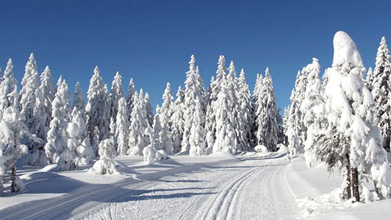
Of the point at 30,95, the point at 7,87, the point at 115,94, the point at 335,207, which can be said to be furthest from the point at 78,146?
the point at 115,94

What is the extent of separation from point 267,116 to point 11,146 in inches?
1965

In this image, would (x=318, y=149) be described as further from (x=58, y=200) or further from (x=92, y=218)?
(x=58, y=200)

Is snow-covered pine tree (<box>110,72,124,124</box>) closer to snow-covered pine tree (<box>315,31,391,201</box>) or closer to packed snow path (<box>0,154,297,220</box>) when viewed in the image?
packed snow path (<box>0,154,297,220</box>)

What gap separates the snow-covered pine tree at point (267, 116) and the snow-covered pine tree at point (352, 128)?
47.5 metres

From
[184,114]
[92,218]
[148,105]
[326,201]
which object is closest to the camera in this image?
[92,218]

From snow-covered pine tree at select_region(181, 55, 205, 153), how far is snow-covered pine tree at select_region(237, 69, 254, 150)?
799cm

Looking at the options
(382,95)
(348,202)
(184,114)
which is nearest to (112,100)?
(184,114)

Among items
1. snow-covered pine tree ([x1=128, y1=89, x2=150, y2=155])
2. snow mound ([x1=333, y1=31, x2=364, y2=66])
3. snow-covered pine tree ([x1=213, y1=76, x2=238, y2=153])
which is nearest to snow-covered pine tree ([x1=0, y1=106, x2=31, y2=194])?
snow mound ([x1=333, y1=31, x2=364, y2=66])

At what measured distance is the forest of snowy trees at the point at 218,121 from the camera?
38.2ft

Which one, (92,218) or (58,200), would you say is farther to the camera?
(58,200)

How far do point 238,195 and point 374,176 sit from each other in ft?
20.7

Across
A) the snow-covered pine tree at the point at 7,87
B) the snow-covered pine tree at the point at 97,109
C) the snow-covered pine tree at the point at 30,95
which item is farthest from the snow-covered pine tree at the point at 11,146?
the snow-covered pine tree at the point at 97,109

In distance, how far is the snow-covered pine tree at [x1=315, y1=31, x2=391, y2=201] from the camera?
11219 millimetres

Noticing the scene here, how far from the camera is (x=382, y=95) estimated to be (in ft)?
119
